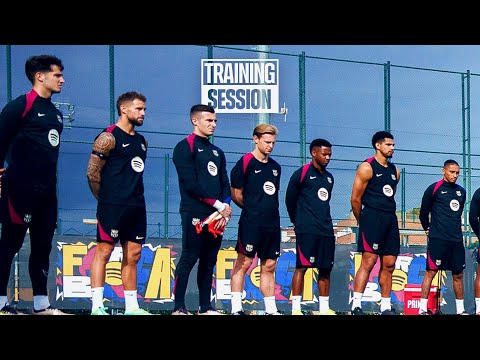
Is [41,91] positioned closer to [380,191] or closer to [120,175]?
[120,175]

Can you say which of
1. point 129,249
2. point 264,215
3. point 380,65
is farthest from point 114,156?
point 380,65

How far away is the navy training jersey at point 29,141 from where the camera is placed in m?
8.57

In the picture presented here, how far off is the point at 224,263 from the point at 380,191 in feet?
13.4

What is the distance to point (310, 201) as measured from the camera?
1006 cm

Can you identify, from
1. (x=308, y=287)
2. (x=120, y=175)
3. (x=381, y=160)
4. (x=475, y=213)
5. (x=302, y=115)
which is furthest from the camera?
(x=302, y=115)

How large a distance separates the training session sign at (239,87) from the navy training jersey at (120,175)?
226 inches

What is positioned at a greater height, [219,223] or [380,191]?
[380,191]

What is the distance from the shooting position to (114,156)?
29.1ft

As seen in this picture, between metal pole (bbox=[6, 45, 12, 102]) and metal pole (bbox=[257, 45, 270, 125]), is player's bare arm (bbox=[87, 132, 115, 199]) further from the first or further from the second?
metal pole (bbox=[257, 45, 270, 125])

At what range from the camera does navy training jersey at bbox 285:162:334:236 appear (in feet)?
32.9

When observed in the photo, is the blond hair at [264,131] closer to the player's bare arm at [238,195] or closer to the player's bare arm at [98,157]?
the player's bare arm at [238,195]

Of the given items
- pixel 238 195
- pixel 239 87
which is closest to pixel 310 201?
pixel 238 195

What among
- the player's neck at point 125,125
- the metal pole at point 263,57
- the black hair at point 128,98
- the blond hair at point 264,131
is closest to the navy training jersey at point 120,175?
the player's neck at point 125,125

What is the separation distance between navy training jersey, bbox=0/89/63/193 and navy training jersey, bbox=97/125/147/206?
48 cm
